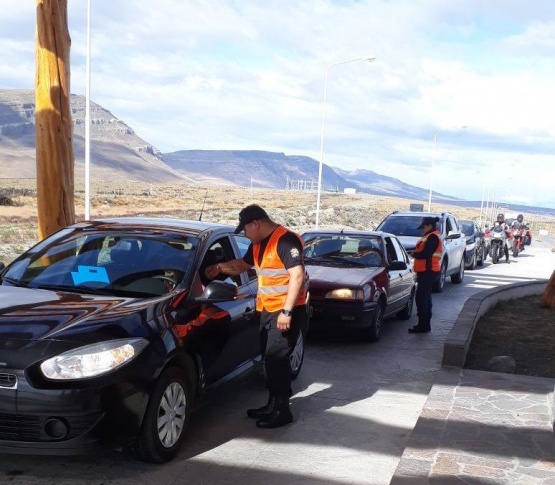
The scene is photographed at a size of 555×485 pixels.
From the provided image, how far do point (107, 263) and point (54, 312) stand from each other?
Result: 109 centimetres

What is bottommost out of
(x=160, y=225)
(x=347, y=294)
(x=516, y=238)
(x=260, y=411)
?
(x=516, y=238)

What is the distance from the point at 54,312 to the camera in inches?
184

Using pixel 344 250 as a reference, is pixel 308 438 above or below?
below

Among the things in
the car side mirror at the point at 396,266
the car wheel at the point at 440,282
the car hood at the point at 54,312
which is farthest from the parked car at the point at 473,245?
the car hood at the point at 54,312

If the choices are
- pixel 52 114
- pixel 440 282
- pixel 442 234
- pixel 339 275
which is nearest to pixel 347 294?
pixel 339 275

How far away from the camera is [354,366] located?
27.9 feet

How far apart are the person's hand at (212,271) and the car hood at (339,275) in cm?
386

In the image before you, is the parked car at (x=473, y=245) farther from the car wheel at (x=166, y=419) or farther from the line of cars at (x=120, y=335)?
the car wheel at (x=166, y=419)

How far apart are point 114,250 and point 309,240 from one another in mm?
6056

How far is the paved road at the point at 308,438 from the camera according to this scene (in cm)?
475

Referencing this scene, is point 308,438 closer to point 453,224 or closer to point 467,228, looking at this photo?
point 453,224

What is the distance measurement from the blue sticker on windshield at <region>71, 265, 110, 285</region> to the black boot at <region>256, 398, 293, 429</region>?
1694 mm

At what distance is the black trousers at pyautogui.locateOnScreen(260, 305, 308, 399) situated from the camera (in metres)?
5.81

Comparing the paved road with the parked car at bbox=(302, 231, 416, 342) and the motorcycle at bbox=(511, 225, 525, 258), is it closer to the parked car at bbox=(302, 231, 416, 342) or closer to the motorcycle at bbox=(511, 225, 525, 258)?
the parked car at bbox=(302, 231, 416, 342)
